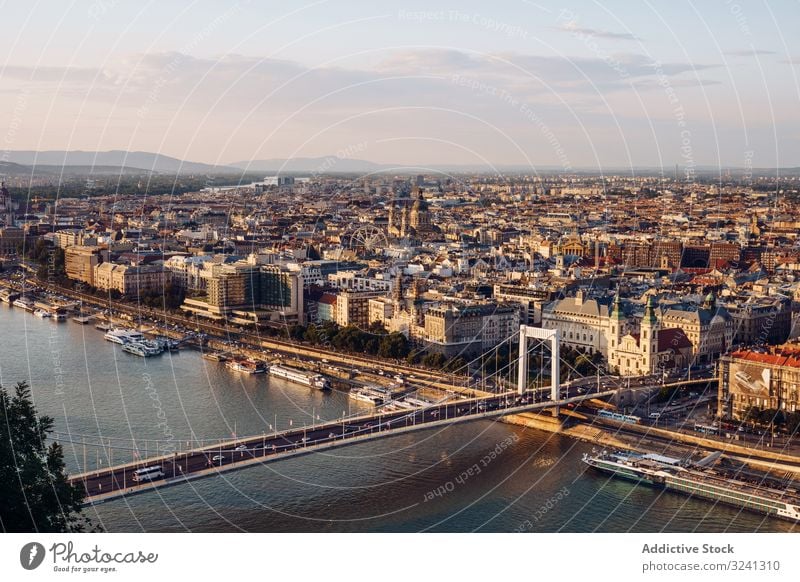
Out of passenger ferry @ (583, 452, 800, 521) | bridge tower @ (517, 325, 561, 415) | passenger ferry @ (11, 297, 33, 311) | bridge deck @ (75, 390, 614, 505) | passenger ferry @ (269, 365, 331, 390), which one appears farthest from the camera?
passenger ferry @ (11, 297, 33, 311)

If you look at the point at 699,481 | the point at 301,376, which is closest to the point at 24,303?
the point at 301,376

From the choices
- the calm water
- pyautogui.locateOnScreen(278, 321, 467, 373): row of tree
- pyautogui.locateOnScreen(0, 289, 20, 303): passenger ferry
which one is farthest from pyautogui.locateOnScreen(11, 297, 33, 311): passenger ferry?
the calm water

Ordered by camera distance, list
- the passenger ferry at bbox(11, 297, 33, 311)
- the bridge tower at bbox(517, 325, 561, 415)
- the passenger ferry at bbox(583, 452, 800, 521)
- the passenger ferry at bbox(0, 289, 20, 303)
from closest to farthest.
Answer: the passenger ferry at bbox(583, 452, 800, 521) → the bridge tower at bbox(517, 325, 561, 415) → the passenger ferry at bbox(11, 297, 33, 311) → the passenger ferry at bbox(0, 289, 20, 303)

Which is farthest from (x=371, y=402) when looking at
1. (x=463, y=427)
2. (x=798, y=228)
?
(x=798, y=228)

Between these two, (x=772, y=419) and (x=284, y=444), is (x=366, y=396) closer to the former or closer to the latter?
(x=284, y=444)

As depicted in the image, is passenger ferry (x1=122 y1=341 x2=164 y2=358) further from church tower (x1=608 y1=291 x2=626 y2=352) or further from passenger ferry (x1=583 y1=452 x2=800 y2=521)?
passenger ferry (x1=583 y1=452 x2=800 y2=521)

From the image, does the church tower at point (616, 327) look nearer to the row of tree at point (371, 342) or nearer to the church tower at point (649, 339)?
the church tower at point (649, 339)
